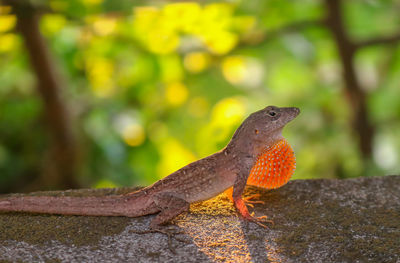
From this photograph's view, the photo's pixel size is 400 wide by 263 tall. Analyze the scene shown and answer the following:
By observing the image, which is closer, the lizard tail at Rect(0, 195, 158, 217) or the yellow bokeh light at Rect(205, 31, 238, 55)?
the lizard tail at Rect(0, 195, 158, 217)

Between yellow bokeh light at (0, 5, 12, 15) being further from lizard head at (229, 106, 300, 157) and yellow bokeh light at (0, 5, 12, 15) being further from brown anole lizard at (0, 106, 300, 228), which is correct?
lizard head at (229, 106, 300, 157)

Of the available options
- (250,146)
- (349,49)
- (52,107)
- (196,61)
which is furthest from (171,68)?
(250,146)

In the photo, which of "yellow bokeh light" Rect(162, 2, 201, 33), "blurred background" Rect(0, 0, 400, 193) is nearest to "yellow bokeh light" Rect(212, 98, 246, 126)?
"blurred background" Rect(0, 0, 400, 193)

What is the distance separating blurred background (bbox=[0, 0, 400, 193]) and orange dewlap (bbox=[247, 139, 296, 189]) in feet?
3.13

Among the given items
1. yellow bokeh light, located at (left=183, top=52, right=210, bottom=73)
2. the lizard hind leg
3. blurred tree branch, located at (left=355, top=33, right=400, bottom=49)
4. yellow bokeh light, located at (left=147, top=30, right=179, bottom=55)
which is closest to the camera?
the lizard hind leg

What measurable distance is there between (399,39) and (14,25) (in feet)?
7.97

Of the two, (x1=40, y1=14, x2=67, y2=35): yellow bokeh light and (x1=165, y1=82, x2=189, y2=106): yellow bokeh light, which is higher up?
(x1=40, y1=14, x2=67, y2=35): yellow bokeh light

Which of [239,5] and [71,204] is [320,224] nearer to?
[71,204]

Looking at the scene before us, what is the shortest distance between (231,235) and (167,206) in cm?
26

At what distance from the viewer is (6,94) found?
364 cm

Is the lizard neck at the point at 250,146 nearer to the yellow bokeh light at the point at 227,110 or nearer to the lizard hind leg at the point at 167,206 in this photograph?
the lizard hind leg at the point at 167,206

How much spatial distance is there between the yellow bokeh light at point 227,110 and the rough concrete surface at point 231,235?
4.36ft

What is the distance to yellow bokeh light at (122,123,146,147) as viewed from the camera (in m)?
3.36

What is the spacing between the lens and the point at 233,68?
12.6 feet
